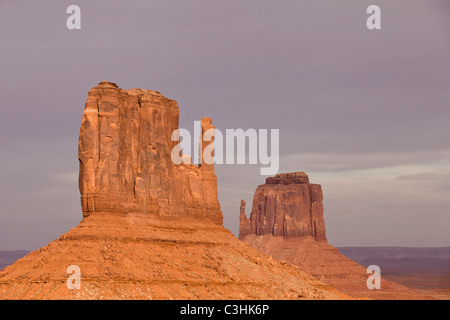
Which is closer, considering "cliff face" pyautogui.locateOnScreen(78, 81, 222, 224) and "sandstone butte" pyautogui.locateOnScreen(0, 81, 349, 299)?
"sandstone butte" pyautogui.locateOnScreen(0, 81, 349, 299)

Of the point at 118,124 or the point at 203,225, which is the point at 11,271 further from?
the point at 203,225

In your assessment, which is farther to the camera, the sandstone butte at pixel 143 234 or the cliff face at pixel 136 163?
the cliff face at pixel 136 163

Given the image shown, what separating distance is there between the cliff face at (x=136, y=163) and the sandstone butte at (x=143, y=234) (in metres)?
0.12

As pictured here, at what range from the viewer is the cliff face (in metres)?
115

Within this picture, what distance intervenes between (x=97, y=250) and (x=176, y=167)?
25.0m

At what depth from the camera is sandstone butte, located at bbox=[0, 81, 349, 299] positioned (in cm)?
10225

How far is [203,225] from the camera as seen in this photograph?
12794cm

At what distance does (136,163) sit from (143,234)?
1059 cm

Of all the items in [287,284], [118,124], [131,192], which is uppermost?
[118,124]

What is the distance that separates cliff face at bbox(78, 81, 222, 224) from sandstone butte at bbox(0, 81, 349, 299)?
0.39 feet

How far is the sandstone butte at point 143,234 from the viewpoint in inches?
4026

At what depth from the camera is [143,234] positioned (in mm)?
114562
